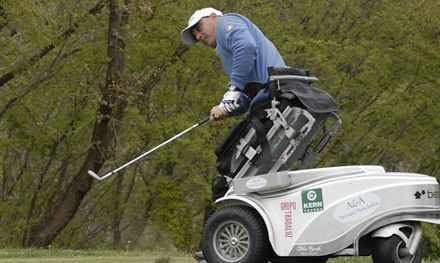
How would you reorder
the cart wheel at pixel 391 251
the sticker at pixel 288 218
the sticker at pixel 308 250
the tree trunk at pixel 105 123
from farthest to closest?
the tree trunk at pixel 105 123 < the sticker at pixel 288 218 < the sticker at pixel 308 250 < the cart wheel at pixel 391 251

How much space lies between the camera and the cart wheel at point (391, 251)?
7.75 m

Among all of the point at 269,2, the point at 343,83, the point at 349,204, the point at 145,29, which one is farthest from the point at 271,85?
the point at 343,83

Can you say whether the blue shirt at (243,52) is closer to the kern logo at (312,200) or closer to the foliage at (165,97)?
the kern logo at (312,200)

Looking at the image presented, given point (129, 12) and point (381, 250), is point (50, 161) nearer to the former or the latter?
point (129, 12)

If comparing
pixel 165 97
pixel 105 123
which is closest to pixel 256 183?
pixel 105 123

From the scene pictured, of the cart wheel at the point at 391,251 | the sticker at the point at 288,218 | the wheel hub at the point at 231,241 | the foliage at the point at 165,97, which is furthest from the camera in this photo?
the foliage at the point at 165,97

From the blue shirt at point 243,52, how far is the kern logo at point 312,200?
904 millimetres

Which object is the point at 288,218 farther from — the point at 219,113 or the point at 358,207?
the point at 219,113

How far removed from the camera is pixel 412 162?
34.0 meters

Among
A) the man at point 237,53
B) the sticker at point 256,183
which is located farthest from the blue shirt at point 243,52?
the sticker at point 256,183

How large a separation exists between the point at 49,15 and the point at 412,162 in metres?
15.6

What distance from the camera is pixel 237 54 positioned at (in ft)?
27.2

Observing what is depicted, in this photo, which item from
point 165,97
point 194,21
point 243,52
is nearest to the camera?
point 243,52

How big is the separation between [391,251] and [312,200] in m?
0.70
